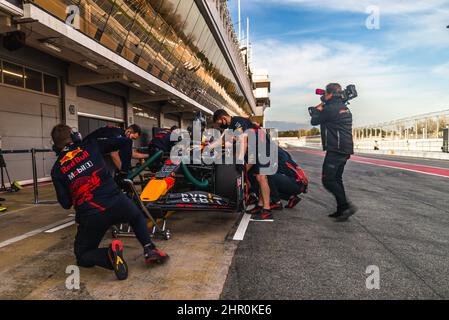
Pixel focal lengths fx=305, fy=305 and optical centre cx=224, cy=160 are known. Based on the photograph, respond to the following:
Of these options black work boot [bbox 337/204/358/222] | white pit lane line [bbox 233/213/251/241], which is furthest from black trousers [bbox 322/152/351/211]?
white pit lane line [bbox 233/213/251/241]

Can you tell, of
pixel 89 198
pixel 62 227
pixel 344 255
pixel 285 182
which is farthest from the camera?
pixel 285 182

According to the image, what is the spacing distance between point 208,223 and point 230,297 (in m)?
2.33

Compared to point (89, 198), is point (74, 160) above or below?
above

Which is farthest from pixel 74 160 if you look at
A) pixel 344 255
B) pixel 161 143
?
pixel 344 255

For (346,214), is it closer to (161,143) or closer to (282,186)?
(282,186)

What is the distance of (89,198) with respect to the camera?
8.79 feet

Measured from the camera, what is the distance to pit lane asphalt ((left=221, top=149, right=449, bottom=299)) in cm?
234

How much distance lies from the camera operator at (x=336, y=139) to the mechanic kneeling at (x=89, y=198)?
297 cm

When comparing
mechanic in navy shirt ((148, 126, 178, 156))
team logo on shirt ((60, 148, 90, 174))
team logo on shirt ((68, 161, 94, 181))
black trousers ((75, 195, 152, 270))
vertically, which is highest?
mechanic in navy shirt ((148, 126, 178, 156))

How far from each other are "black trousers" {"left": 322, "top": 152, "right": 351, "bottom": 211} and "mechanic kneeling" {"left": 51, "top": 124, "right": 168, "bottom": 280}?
291 centimetres

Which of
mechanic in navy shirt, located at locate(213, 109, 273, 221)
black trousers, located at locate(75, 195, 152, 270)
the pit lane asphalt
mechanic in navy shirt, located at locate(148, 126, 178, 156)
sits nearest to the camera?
the pit lane asphalt

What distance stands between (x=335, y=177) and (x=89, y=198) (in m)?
3.50

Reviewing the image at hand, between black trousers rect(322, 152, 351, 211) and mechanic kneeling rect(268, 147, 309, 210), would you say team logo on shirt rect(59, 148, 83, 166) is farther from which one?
black trousers rect(322, 152, 351, 211)
